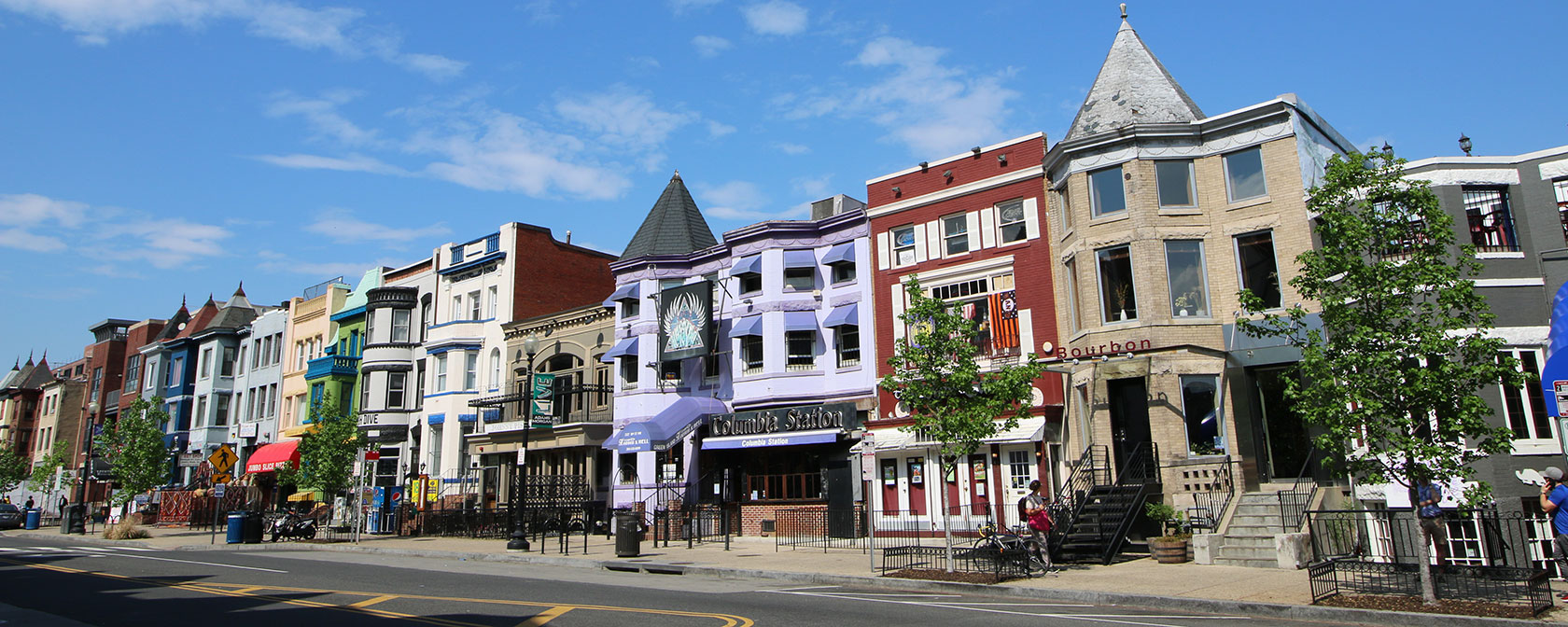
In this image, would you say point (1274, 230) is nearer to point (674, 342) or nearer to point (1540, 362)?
point (1540, 362)

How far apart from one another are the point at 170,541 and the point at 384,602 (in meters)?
26.1

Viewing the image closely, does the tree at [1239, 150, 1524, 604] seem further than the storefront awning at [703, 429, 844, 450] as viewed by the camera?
No

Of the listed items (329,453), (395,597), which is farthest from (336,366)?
(395,597)

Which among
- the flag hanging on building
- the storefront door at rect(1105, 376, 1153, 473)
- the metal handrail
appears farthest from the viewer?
the flag hanging on building

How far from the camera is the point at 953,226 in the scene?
94.8ft

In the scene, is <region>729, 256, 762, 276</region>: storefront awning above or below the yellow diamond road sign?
above

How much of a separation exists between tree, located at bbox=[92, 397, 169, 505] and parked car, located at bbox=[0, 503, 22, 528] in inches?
332

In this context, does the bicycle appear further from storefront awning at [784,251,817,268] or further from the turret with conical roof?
storefront awning at [784,251,817,268]

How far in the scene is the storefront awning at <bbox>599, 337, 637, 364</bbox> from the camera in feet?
114

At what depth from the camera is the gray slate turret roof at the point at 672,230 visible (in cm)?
3675

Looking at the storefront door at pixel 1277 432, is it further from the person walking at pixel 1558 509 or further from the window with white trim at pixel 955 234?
the window with white trim at pixel 955 234

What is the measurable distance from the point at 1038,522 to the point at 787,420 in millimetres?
12041

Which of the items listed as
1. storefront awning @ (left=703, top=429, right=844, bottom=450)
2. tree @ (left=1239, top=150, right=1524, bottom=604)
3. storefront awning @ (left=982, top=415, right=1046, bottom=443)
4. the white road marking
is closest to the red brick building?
storefront awning @ (left=982, top=415, right=1046, bottom=443)

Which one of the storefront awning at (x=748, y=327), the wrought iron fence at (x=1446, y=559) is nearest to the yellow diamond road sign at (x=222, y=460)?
the storefront awning at (x=748, y=327)
